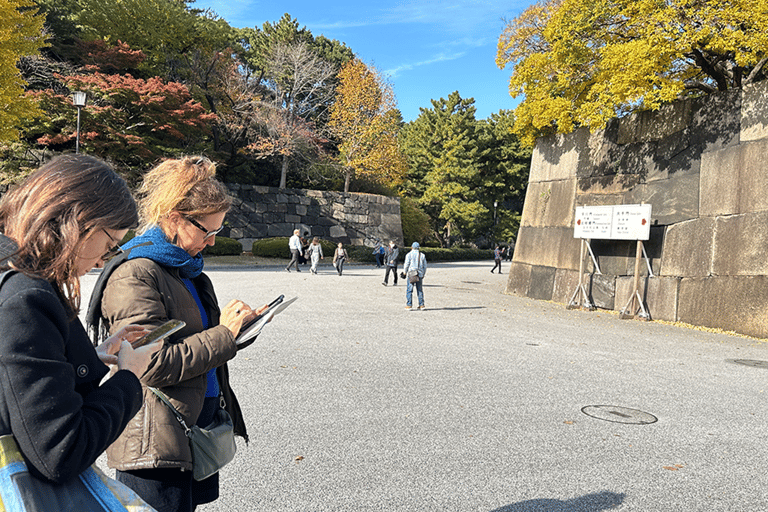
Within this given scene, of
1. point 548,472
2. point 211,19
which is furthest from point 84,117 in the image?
point 548,472

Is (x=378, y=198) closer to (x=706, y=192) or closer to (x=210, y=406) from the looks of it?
(x=706, y=192)

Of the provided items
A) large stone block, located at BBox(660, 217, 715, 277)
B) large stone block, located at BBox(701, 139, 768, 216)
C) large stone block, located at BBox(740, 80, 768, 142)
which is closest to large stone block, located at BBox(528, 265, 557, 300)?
large stone block, located at BBox(660, 217, 715, 277)

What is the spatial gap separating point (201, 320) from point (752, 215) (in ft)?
40.3

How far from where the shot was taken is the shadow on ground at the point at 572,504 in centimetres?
340

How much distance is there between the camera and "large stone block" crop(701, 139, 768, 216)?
36.8ft

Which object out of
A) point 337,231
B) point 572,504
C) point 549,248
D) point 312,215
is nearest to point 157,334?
point 572,504

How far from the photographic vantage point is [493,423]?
500cm

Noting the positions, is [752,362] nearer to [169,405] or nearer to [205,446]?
[205,446]

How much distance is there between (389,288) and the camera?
18.8 m

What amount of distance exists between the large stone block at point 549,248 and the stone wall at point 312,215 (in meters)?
19.2

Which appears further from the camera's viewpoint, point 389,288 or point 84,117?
point 84,117

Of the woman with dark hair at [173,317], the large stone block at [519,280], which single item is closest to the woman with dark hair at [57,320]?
the woman with dark hair at [173,317]

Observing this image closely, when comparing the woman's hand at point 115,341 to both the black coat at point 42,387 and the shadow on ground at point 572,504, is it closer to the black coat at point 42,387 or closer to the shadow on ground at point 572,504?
the black coat at point 42,387

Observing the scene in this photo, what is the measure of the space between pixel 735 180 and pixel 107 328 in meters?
12.9
